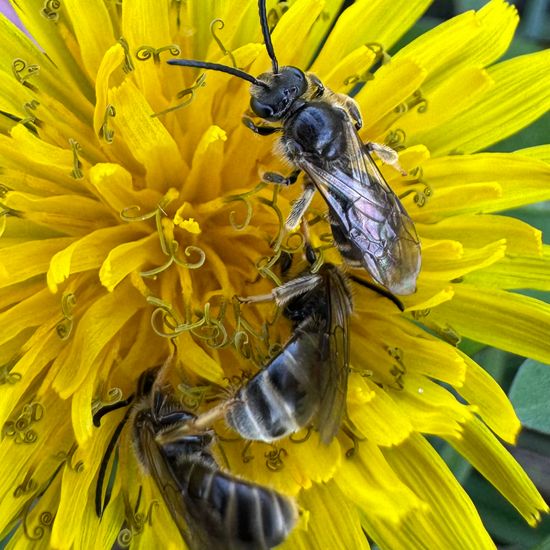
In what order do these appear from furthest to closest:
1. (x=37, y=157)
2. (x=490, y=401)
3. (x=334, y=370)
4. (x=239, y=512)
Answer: (x=490, y=401) → (x=37, y=157) → (x=334, y=370) → (x=239, y=512)

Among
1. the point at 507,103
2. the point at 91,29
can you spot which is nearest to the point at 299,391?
the point at 91,29

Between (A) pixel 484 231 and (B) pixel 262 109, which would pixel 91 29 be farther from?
(A) pixel 484 231

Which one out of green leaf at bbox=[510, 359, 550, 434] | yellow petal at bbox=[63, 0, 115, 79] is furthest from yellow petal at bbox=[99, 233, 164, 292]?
→ green leaf at bbox=[510, 359, 550, 434]

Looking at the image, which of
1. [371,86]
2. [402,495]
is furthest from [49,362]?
[371,86]

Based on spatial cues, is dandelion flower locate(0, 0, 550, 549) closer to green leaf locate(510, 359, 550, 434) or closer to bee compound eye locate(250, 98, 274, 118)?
bee compound eye locate(250, 98, 274, 118)

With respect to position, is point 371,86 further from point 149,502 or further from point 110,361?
point 149,502

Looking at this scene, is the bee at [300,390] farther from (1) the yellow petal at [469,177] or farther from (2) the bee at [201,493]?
(1) the yellow petal at [469,177]
